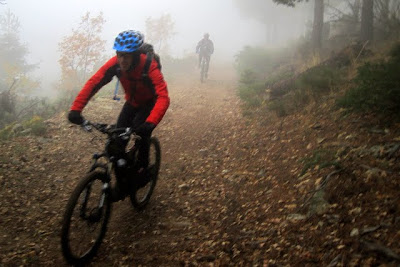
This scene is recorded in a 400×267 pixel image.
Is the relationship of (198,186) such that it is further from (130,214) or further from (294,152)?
(294,152)

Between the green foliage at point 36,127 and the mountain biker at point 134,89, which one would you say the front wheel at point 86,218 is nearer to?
the mountain biker at point 134,89

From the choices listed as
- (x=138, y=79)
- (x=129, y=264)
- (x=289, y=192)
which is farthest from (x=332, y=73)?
(x=129, y=264)

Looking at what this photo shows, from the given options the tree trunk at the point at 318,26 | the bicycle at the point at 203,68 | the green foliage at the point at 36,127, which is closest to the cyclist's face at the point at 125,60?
the green foliage at the point at 36,127

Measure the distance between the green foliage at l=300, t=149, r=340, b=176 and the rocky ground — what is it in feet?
0.07

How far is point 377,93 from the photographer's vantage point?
523cm

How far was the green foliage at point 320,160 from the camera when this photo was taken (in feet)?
14.7

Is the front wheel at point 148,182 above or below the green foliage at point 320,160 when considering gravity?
below

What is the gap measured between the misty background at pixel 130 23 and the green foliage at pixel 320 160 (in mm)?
47730

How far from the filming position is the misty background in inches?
2667

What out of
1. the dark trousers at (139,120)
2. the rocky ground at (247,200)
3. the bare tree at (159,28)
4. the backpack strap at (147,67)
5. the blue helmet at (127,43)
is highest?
the bare tree at (159,28)

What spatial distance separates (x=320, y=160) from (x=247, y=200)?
52.7 inches

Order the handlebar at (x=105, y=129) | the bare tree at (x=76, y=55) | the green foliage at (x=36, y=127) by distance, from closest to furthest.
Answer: the handlebar at (x=105, y=129)
the green foliage at (x=36, y=127)
the bare tree at (x=76, y=55)

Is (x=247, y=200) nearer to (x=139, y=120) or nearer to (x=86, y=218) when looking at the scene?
(x=139, y=120)

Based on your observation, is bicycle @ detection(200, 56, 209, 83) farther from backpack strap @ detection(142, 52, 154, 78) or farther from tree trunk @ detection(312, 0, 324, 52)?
backpack strap @ detection(142, 52, 154, 78)
